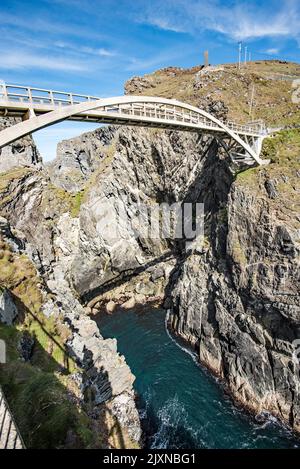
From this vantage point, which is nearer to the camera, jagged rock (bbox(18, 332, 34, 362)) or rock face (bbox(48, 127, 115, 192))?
jagged rock (bbox(18, 332, 34, 362))

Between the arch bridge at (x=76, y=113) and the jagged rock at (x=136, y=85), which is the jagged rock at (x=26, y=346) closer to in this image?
the arch bridge at (x=76, y=113)

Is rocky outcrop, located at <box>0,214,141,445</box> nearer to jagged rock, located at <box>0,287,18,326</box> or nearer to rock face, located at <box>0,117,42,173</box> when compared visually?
jagged rock, located at <box>0,287,18,326</box>

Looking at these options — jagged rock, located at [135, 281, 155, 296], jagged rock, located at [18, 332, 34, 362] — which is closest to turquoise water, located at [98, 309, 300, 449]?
jagged rock, located at [135, 281, 155, 296]

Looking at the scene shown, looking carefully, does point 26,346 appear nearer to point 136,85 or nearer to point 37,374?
point 37,374

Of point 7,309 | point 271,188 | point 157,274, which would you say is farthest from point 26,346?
point 157,274

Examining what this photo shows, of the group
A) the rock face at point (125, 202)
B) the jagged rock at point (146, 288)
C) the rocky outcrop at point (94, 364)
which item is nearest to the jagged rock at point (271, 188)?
the rock face at point (125, 202)

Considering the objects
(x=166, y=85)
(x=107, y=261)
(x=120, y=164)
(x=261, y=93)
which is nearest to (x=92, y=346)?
(x=107, y=261)

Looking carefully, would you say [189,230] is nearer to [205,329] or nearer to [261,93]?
[205,329]
